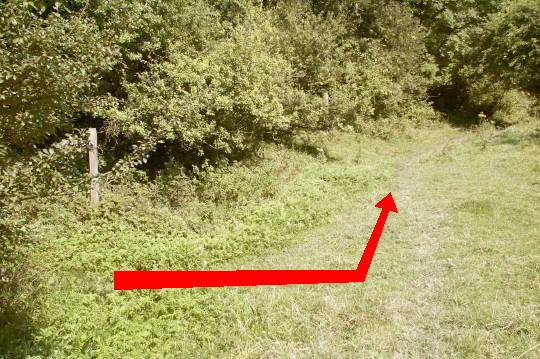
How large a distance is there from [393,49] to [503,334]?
22617mm

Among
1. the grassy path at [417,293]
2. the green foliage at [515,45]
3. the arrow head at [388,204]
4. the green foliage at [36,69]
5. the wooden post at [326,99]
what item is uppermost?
the green foliage at [515,45]

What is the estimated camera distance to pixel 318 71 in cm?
1994

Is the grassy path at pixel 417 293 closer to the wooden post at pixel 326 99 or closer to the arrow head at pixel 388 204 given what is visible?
the arrow head at pixel 388 204

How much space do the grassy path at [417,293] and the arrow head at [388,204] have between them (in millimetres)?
239

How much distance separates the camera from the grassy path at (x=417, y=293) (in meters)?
5.18

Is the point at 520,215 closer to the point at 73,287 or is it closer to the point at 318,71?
the point at 73,287

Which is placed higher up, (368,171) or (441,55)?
(441,55)

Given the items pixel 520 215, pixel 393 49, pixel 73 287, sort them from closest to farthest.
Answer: pixel 73 287
pixel 520 215
pixel 393 49

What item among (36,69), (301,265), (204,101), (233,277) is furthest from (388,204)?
(36,69)

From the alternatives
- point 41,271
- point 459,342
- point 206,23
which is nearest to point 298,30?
point 206,23

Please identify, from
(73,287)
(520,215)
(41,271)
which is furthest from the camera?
(520,215)

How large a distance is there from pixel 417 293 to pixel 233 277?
3.25 meters

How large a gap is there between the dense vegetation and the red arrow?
0.48 meters

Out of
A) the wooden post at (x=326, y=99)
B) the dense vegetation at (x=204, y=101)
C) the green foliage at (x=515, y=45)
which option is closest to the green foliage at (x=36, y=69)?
the dense vegetation at (x=204, y=101)
